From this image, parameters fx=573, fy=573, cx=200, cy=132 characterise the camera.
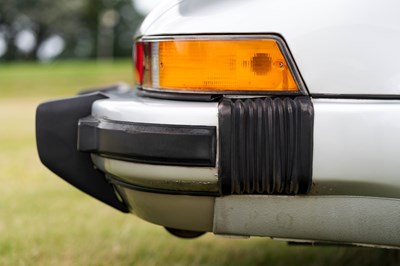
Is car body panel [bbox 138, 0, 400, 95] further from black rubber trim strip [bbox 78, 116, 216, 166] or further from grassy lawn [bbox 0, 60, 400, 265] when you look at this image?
grassy lawn [bbox 0, 60, 400, 265]

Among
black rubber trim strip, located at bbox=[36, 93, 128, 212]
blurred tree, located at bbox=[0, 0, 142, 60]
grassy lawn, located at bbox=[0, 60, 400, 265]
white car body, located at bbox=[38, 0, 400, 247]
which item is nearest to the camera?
white car body, located at bbox=[38, 0, 400, 247]

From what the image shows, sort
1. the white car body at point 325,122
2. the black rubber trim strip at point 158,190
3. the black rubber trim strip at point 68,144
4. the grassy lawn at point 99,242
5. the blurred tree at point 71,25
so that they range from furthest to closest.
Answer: the blurred tree at point 71,25 → the grassy lawn at point 99,242 → the black rubber trim strip at point 68,144 → the black rubber trim strip at point 158,190 → the white car body at point 325,122

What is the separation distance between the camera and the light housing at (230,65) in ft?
5.32

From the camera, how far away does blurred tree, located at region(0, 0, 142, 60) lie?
39.5 metres

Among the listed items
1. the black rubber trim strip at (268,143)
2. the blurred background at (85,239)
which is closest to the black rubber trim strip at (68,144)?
the black rubber trim strip at (268,143)

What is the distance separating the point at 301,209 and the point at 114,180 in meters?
0.60

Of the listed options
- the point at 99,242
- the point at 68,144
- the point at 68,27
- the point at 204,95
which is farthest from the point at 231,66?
the point at 68,27

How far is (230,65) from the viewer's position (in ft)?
5.42

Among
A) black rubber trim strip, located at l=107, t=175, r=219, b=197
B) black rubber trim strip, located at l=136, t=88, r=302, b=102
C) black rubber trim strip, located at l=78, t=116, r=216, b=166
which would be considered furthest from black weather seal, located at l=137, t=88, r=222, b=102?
black rubber trim strip, located at l=107, t=175, r=219, b=197

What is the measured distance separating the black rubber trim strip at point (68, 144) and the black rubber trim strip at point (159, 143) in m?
0.25

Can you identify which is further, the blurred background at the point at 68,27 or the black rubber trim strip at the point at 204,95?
the blurred background at the point at 68,27

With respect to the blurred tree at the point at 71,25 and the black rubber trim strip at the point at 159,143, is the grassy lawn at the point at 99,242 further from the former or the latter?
the blurred tree at the point at 71,25

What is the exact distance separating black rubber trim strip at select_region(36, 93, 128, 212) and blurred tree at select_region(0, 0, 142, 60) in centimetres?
3932

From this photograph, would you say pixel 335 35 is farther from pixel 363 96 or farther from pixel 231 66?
pixel 231 66
